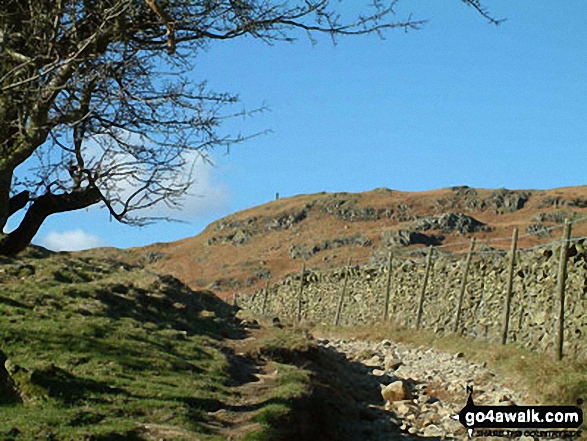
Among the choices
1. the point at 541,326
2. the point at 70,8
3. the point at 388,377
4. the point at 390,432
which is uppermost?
the point at 70,8

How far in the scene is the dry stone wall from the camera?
595 inches

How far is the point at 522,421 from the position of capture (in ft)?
34.3

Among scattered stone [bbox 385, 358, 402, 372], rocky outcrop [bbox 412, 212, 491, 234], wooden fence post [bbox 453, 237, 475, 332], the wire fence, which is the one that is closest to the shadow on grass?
scattered stone [bbox 385, 358, 402, 372]

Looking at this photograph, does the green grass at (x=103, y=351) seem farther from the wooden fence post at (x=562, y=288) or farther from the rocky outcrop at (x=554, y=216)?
the rocky outcrop at (x=554, y=216)

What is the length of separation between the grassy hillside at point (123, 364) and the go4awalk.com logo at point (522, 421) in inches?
99.6

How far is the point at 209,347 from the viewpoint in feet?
47.4

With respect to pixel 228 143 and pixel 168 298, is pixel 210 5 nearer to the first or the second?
pixel 228 143

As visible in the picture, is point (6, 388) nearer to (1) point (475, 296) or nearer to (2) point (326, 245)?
(1) point (475, 296)

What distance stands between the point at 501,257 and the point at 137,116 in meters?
13.5

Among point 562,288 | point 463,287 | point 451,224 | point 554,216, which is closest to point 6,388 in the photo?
point 562,288

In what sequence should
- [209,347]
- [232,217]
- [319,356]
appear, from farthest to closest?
[232,217], [319,356], [209,347]

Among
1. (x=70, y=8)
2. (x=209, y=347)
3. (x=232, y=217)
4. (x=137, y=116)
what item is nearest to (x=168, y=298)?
(x=209, y=347)

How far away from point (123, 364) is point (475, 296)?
37.2 feet

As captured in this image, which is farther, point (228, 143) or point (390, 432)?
point (390, 432)
